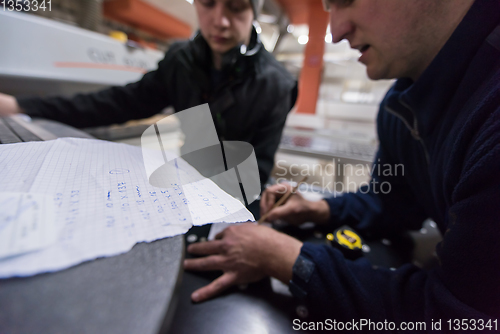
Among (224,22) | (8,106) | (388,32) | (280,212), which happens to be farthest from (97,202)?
(8,106)

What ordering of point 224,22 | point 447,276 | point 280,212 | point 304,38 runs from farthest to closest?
1. point 304,38
2. point 224,22
3. point 280,212
4. point 447,276

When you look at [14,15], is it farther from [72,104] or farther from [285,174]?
Answer: [285,174]

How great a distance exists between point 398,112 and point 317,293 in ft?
1.46

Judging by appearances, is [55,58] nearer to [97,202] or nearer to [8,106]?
[8,106]

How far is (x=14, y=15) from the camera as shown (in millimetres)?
733

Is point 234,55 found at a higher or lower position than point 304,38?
lower

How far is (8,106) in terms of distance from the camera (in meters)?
0.68

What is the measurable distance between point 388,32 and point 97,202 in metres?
0.55

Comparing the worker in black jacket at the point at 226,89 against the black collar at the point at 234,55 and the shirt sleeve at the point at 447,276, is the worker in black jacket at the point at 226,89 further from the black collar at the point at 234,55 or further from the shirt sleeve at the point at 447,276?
the shirt sleeve at the point at 447,276

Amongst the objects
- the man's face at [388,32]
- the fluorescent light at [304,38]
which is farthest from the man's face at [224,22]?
the fluorescent light at [304,38]

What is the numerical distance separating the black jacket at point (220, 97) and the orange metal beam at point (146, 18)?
29.0 inches

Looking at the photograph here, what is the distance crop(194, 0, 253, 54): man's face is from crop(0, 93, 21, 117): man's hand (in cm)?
65

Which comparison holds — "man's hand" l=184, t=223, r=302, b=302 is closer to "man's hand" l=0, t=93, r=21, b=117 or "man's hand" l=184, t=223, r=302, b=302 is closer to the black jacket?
the black jacket

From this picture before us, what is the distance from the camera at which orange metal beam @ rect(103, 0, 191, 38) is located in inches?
50.6
